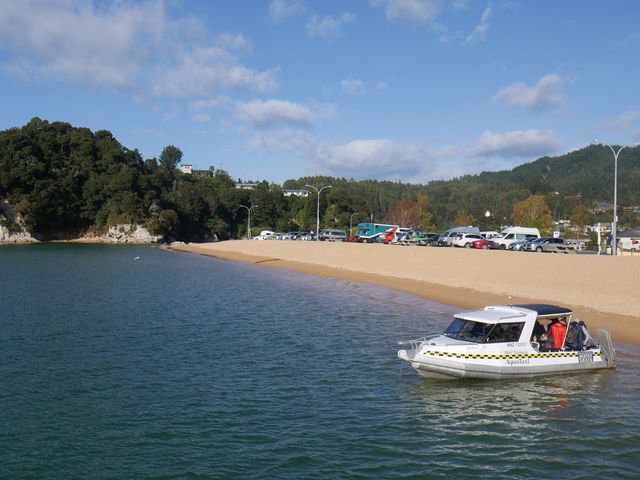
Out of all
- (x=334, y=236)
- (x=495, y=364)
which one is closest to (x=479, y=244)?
(x=334, y=236)

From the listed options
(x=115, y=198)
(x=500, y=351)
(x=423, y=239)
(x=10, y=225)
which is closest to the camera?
(x=500, y=351)

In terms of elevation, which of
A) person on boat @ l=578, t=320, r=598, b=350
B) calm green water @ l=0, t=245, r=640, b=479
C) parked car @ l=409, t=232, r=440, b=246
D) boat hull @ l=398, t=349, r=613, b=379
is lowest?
calm green water @ l=0, t=245, r=640, b=479

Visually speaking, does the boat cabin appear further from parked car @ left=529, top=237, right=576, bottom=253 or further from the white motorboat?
parked car @ left=529, top=237, right=576, bottom=253

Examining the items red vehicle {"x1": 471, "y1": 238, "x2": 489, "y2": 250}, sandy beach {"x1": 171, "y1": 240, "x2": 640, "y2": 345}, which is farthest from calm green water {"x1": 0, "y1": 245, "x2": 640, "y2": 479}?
red vehicle {"x1": 471, "y1": 238, "x2": 489, "y2": 250}

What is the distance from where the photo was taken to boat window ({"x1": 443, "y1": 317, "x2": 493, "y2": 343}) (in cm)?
1717

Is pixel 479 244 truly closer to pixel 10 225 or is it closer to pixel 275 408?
pixel 275 408

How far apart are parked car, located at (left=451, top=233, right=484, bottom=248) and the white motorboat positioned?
46989 millimetres

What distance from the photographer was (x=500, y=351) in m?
17.0

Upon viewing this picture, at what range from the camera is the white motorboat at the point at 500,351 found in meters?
16.8

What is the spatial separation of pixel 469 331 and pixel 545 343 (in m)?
2.52

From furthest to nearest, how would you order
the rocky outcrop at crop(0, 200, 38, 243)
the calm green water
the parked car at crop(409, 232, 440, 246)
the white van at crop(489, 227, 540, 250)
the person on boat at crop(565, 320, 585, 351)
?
1. the rocky outcrop at crop(0, 200, 38, 243)
2. the parked car at crop(409, 232, 440, 246)
3. the white van at crop(489, 227, 540, 250)
4. the person on boat at crop(565, 320, 585, 351)
5. the calm green water

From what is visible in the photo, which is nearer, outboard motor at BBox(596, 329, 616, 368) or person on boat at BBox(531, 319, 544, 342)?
person on boat at BBox(531, 319, 544, 342)

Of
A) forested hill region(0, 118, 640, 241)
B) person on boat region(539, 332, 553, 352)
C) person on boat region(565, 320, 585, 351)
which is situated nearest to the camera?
person on boat region(539, 332, 553, 352)

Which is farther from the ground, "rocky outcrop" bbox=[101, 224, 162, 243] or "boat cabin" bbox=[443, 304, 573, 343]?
"rocky outcrop" bbox=[101, 224, 162, 243]
